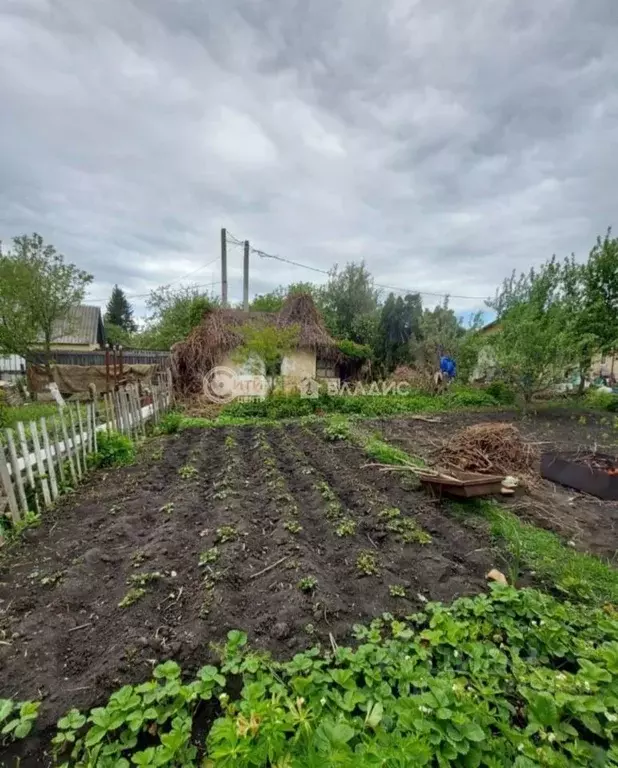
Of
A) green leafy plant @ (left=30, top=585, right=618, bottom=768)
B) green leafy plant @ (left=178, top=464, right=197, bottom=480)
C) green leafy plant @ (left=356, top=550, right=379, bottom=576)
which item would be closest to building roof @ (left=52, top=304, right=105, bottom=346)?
green leafy plant @ (left=178, top=464, right=197, bottom=480)

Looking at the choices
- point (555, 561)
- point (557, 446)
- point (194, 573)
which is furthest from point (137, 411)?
point (557, 446)

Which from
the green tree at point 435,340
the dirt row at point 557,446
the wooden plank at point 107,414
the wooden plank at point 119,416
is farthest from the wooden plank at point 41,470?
the green tree at point 435,340

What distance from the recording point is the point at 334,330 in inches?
783

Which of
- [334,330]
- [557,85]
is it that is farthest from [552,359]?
[334,330]

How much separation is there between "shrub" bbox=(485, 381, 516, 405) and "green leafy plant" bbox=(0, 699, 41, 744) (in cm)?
1666

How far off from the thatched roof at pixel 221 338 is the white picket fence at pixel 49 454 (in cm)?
734

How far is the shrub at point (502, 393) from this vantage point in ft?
52.3

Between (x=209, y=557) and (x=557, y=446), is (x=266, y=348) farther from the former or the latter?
(x=209, y=557)

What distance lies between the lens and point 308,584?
282 cm

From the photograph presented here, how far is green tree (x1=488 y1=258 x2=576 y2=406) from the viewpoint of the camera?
42.0ft

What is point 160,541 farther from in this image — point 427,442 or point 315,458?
point 427,442

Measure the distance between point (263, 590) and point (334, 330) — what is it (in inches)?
693

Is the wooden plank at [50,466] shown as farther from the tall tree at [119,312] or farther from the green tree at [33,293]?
the tall tree at [119,312]

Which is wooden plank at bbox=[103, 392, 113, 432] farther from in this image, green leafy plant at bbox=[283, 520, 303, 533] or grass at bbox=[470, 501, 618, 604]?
grass at bbox=[470, 501, 618, 604]
